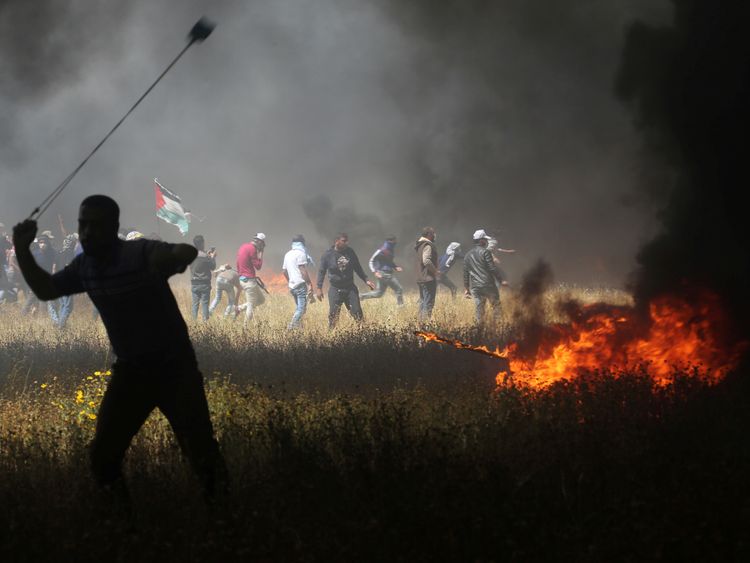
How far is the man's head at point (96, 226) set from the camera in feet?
Result: 12.6

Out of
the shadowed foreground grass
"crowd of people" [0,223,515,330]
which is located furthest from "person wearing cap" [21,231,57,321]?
the shadowed foreground grass

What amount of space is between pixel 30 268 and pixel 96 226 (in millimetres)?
481

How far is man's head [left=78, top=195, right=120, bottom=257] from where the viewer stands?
12.6 feet

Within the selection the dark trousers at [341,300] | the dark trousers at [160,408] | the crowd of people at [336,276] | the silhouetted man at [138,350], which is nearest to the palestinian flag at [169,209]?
the crowd of people at [336,276]

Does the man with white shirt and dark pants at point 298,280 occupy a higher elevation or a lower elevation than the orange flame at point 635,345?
higher

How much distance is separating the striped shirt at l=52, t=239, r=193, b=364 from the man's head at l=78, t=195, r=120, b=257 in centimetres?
7

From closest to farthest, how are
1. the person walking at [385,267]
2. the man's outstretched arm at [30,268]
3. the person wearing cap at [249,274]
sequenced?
the man's outstretched arm at [30,268] → the person wearing cap at [249,274] → the person walking at [385,267]

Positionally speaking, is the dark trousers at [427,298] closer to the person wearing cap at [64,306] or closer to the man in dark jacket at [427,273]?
the man in dark jacket at [427,273]

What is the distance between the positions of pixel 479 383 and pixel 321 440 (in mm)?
2988

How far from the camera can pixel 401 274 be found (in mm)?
29891

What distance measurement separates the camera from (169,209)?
774 inches

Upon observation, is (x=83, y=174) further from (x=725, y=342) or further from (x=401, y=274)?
(x=725, y=342)

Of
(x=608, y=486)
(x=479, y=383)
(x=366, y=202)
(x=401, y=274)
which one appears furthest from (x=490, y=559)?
(x=366, y=202)

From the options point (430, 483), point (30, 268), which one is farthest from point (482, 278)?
point (30, 268)
